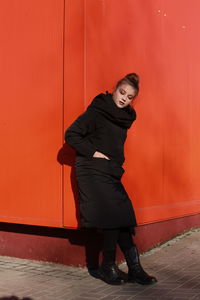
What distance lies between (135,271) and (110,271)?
0.20m

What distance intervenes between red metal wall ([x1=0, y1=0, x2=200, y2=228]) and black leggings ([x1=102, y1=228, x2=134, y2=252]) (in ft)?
1.58

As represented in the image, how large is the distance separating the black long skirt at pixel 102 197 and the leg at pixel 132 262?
12cm

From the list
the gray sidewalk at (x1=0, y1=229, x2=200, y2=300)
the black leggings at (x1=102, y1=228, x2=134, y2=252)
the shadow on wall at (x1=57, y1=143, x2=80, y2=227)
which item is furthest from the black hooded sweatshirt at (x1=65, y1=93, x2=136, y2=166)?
the gray sidewalk at (x1=0, y1=229, x2=200, y2=300)

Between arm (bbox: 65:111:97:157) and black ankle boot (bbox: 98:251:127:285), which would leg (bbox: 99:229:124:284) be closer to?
black ankle boot (bbox: 98:251:127:285)

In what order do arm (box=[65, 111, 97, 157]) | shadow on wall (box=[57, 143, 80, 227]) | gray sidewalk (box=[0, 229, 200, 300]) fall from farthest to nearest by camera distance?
shadow on wall (box=[57, 143, 80, 227]) → arm (box=[65, 111, 97, 157]) → gray sidewalk (box=[0, 229, 200, 300])

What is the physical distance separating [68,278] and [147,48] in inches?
95.4

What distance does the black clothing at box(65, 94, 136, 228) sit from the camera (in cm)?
414

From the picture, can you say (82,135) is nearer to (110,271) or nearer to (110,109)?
(110,109)

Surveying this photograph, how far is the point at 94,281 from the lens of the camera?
4.36m

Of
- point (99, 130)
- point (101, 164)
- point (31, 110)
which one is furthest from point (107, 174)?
point (31, 110)

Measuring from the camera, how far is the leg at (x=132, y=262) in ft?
13.7

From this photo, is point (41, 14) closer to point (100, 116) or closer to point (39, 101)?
point (39, 101)

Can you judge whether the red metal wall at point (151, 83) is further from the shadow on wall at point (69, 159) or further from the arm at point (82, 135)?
the arm at point (82, 135)

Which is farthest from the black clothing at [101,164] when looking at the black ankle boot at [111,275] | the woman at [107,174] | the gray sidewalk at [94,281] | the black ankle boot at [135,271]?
the gray sidewalk at [94,281]
